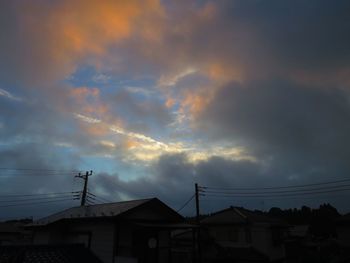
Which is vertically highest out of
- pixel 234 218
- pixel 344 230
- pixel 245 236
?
pixel 234 218

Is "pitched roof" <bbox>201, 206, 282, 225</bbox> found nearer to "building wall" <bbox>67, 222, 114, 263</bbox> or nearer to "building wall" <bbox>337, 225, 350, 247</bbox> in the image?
"building wall" <bbox>337, 225, 350, 247</bbox>

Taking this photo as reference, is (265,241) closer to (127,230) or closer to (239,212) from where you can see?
(239,212)

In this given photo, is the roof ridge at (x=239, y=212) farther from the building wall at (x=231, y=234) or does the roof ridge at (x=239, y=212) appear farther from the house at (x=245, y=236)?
the building wall at (x=231, y=234)

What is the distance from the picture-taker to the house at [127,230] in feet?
61.2

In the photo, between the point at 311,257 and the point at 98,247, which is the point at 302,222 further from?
the point at 98,247

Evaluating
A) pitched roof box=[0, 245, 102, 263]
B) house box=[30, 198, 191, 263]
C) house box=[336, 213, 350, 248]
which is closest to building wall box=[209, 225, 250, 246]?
house box=[30, 198, 191, 263]

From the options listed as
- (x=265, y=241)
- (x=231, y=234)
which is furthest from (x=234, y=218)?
(x=265, y=241)

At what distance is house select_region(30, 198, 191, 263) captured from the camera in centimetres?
1864

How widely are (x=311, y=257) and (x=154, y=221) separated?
23.7 metres

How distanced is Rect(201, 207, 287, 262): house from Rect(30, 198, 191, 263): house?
1203 centimetres

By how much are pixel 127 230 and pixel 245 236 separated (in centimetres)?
1847

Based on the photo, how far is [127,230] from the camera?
763 inches

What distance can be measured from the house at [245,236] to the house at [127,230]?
12.0 m

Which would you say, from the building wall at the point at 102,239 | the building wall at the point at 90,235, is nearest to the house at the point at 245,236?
the building wall at the point at 90,235
